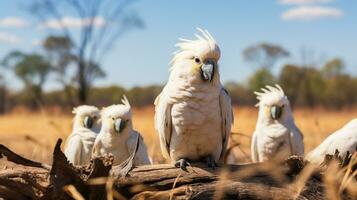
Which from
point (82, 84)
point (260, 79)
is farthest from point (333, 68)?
point (82, 84)

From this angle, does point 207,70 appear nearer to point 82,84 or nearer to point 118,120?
point 118,120

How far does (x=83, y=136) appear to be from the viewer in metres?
8.55

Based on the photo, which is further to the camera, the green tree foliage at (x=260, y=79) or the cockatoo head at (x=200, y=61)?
the green tree foliage at (x=260, y=79)

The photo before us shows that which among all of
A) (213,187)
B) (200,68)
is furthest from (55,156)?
(200,68)

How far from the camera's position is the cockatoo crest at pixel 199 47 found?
5.29 metres

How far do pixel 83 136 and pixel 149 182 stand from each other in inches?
160

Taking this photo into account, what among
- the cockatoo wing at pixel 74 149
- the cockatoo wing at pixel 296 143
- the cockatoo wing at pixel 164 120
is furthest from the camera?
the cockatoo wing at pixel 296 143

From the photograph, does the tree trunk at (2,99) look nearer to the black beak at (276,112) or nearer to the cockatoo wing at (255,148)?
the cockatoo wing at (255,148)

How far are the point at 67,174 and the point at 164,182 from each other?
803 mm

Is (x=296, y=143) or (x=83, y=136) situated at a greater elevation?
(x=83, y=136)

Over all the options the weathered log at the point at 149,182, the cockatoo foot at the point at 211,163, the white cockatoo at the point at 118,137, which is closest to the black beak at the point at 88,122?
the white cockatoo at the point at 118,137

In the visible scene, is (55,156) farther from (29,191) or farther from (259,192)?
(259,192)

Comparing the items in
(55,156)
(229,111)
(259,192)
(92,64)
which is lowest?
(259,192)

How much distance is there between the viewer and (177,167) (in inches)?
195
